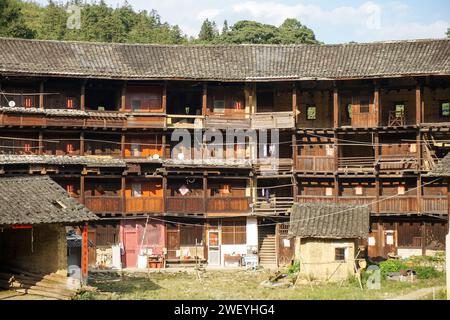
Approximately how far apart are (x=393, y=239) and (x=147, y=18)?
57.5 metres

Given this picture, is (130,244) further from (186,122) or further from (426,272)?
(426,272)

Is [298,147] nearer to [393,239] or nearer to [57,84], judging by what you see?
[393,239]

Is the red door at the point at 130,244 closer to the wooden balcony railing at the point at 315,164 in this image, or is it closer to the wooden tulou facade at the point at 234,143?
the wooden tulou facade at the point at 234,143

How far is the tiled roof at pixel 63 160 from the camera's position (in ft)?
185

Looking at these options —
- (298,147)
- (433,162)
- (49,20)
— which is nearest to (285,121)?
(298,147)

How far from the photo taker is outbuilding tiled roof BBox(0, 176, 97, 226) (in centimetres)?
3909

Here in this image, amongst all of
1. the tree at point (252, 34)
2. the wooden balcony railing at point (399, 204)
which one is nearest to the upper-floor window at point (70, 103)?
the wooden balcony railing at point (399, 204)

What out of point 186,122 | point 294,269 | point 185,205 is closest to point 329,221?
→ point 294,269

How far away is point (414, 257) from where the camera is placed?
178 feet

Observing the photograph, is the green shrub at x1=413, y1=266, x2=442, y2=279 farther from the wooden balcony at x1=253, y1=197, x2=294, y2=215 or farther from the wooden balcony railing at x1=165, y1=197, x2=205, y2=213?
the wooden balcony railing at x1=165, y1=197, x2=205, y2=213

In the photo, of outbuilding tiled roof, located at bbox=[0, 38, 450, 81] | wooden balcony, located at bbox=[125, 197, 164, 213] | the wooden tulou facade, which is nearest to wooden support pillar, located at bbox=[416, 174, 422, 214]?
the wooden tulou facade

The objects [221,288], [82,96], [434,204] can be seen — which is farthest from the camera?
[82,96]

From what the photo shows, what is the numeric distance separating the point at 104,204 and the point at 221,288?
14697 millimetres

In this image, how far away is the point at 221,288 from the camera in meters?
46.5
